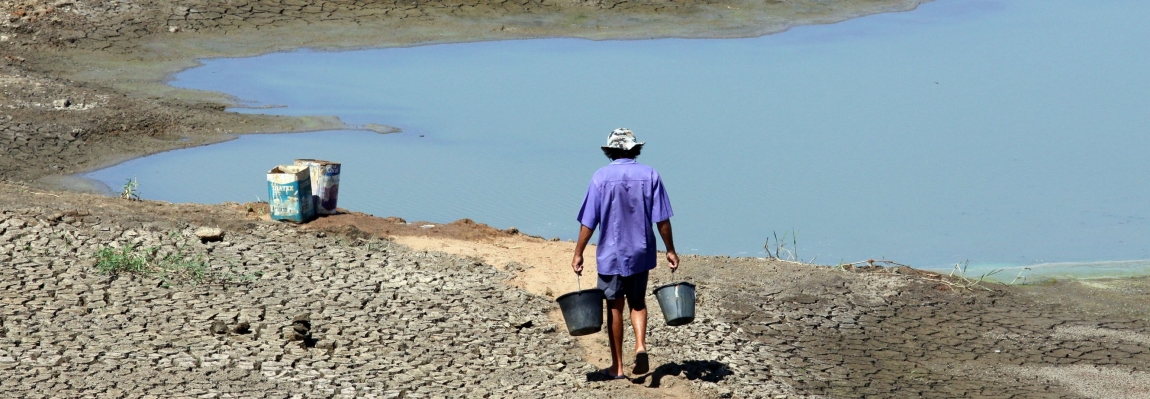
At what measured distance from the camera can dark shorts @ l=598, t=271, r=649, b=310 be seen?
619 centimetres

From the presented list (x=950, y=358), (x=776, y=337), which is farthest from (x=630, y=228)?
(x=950, y=358)

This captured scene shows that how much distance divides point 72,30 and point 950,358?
14.6 meters

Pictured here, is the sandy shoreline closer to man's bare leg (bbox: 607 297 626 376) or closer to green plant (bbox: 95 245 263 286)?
green plant (bbox: 95 245 263 286)

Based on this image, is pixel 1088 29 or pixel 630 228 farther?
pixel 1088 29

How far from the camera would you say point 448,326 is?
285 inches

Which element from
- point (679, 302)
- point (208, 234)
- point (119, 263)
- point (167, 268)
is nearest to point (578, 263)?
point (679, 302)

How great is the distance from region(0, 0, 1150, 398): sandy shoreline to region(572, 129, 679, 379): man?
2.01 feet

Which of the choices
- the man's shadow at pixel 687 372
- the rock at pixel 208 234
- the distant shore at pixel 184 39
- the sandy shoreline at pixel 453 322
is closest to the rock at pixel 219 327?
the sandy shoreline at pixel 453 322

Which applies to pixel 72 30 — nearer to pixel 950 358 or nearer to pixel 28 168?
pixel 28 168

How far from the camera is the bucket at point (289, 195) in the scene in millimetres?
9141

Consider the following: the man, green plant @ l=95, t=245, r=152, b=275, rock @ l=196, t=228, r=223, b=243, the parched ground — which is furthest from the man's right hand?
rock @ l=196, t=228, r=223, b=243

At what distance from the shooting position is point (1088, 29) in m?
21.0

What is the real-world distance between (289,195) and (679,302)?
3.97 m

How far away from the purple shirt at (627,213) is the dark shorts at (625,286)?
0.05 metres
